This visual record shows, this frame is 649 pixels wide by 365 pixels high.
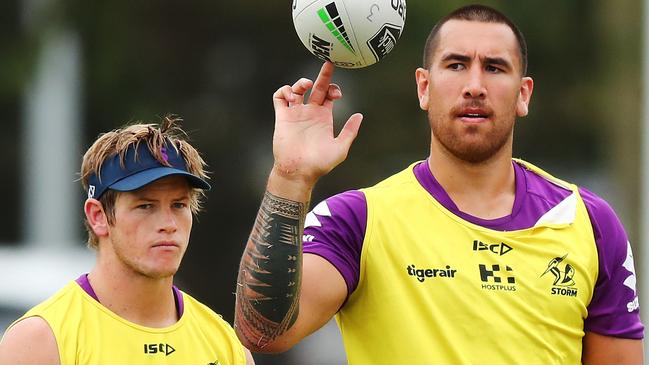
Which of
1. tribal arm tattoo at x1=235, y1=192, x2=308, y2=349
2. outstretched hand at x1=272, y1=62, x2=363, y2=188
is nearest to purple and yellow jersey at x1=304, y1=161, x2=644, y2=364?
tribal arm tattoo at x1=235, y1=192, x2=308, y2=349

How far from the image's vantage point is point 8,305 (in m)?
14.1

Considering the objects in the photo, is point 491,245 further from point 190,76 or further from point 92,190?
point 190,76

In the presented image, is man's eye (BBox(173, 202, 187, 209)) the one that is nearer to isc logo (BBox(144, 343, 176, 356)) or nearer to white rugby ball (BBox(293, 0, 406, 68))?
isc logo (BBox(144, 343, 176, 356))

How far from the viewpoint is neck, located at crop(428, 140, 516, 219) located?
6348 mm

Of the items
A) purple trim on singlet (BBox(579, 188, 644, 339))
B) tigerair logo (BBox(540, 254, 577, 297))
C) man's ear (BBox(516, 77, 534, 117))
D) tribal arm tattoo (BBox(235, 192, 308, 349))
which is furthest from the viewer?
man's ear (BBox(516, 77, 534, 117))

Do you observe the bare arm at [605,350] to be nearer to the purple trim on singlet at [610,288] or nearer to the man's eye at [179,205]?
the purple trim on singlet at [610,288]

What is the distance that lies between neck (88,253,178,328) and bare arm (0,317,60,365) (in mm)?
300

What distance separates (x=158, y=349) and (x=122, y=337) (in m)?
0.15

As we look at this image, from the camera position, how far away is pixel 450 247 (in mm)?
6148

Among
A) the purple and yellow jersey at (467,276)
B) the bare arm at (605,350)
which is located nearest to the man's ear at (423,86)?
the purple and yellow jersey at (467,276)

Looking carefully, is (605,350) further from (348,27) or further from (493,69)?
(348,27)

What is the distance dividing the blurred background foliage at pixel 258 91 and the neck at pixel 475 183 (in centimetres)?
1181

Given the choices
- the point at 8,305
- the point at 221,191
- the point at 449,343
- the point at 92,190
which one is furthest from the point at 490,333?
the point at 221,191

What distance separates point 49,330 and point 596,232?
2287 millimetres
